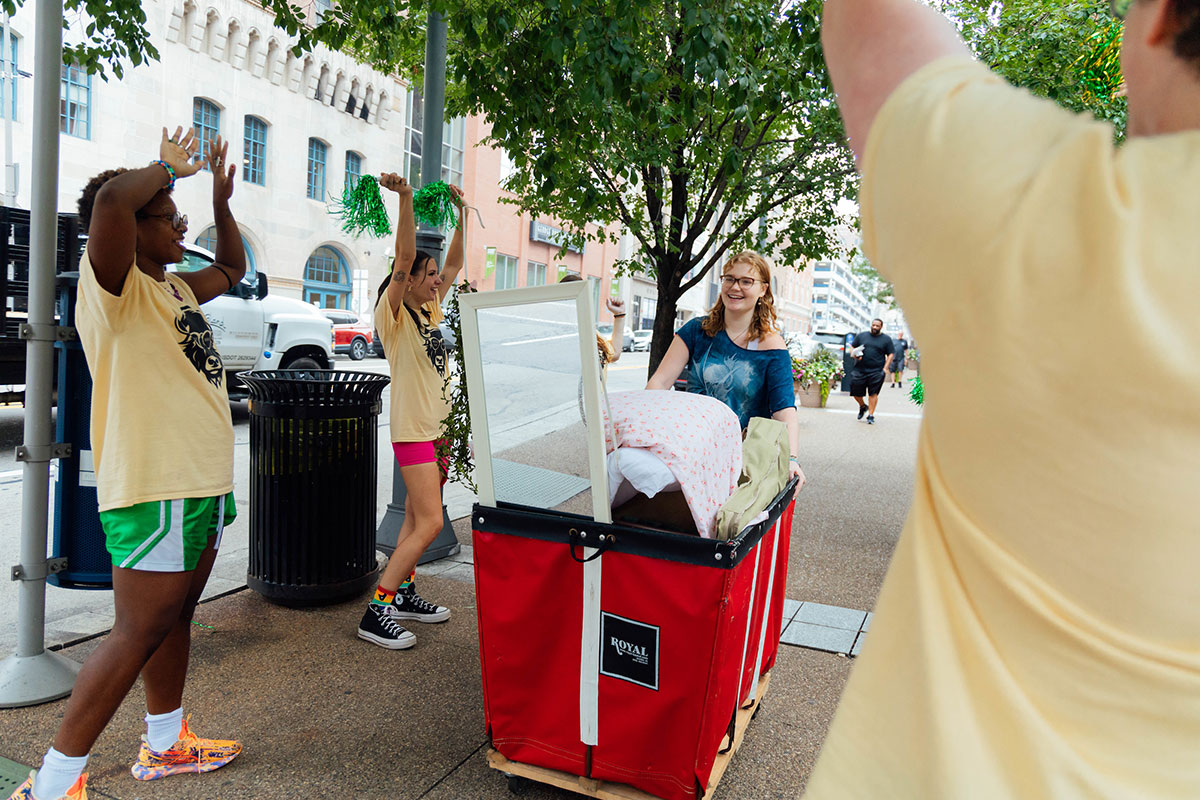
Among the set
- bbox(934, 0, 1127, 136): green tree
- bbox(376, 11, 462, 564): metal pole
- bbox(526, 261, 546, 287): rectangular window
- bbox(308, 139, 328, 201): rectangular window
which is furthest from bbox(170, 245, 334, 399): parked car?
bbox(526, 261, 546, 287): rectangular window

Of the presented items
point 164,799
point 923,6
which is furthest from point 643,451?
point 164,799

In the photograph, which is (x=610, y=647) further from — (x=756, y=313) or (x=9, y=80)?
(x=9, y=80)

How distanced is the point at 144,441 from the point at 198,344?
Answer: 0.36 meters

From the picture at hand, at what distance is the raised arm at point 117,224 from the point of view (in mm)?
2352

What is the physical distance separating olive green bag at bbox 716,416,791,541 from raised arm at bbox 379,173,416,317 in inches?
72.0

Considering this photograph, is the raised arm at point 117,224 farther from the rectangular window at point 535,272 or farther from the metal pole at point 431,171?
the rectangular window at point 535,272

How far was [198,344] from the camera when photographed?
8.71 ft

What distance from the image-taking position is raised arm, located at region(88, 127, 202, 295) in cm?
235

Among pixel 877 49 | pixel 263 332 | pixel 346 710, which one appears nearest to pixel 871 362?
pixel 263 332

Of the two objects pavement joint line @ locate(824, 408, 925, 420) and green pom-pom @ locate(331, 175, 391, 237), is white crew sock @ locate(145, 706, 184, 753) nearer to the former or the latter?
green pom-pom @ locate(331, 175, 391, 237)

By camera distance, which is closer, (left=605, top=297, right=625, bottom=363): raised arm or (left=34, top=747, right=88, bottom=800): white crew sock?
(left=34, top=747, right=88, bottom=800): white crew sock

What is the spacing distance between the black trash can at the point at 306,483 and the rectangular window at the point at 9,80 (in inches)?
767

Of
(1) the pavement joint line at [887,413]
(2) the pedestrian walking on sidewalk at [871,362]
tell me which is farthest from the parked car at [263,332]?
(1) the pavement joint line at [887,413]

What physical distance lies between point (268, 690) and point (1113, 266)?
3.61 meters
